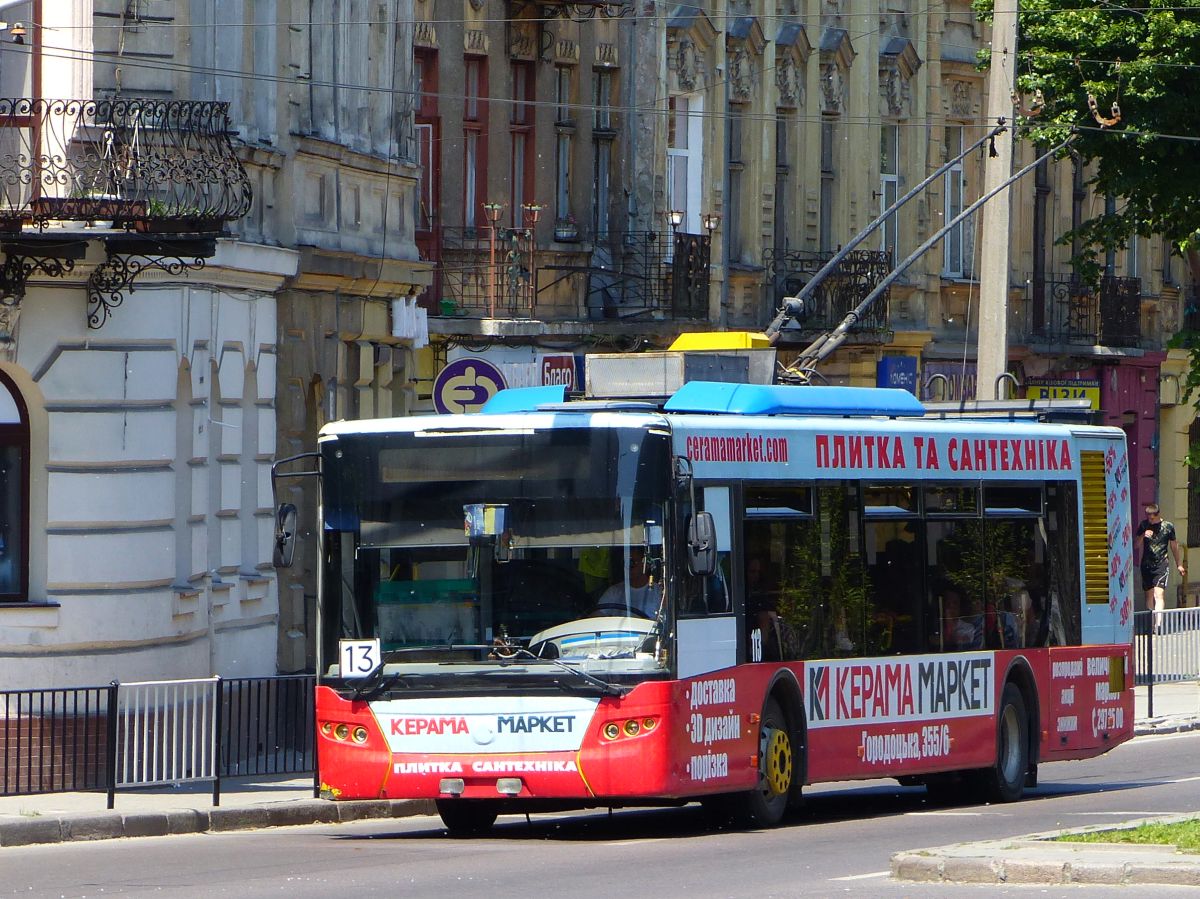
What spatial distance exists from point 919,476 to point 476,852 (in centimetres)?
495

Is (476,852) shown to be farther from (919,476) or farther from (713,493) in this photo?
(919,476)

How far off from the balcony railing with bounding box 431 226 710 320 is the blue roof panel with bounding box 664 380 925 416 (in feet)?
40.4

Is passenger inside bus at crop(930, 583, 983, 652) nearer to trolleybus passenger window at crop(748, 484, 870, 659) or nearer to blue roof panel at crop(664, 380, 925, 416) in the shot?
trolleybus passenger window at crop(748, 484, 870, 659)

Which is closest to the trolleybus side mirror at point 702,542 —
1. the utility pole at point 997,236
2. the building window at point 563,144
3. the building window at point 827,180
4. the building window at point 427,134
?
the utility pole at point 997,236

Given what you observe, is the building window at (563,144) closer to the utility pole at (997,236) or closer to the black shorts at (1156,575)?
the utility pole at (997,236)

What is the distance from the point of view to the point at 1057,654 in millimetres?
21281

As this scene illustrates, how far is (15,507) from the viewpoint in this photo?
69.7 feet

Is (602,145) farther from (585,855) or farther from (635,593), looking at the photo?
(585,855)

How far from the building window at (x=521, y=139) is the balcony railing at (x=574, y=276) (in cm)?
71

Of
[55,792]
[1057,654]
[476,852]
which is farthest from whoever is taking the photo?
[1057,654]

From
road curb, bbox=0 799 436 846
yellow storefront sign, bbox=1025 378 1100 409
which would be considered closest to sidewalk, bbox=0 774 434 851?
road curb, bbox=0 799 436 846

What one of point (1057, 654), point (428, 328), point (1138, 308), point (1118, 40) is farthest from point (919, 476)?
point (1138, 308)

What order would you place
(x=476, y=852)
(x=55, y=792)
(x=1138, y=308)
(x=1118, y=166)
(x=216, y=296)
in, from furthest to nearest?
(x=1138, y=308) → (x=1118, y=166) → (x=216, y=296) → (x=55, y=792) → (x=476, y=852)

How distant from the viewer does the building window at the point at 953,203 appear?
42.6m
